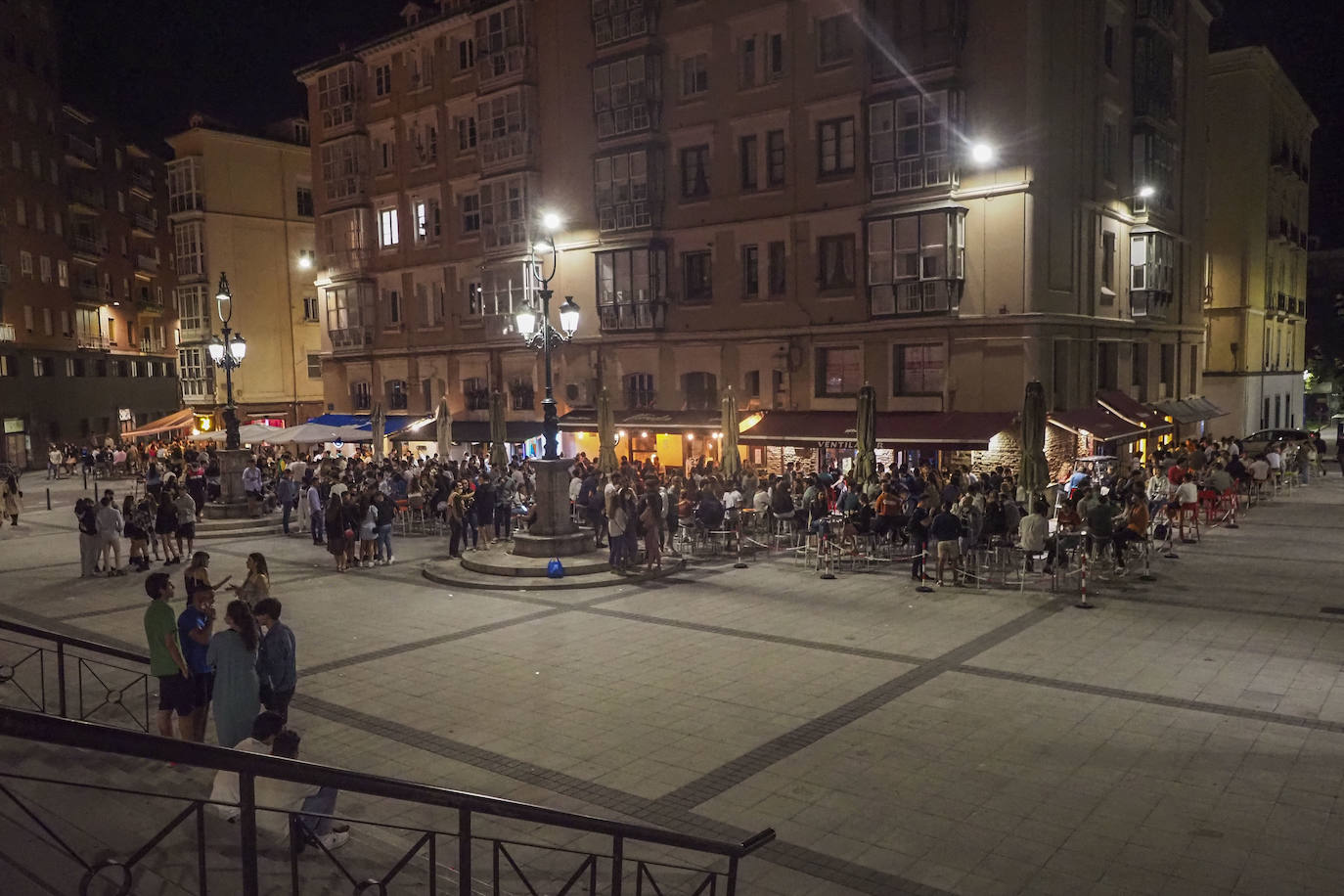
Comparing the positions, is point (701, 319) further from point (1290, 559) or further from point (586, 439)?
point (1290, 559)

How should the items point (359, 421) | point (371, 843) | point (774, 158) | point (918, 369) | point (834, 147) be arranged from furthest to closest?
point (359, 421)
point (774, 158)
point (834, 147)
point (918, 369)
point (371, 843)

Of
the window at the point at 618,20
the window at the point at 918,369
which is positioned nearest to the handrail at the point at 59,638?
the window at the point at 918,369

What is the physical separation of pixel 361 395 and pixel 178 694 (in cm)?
3800

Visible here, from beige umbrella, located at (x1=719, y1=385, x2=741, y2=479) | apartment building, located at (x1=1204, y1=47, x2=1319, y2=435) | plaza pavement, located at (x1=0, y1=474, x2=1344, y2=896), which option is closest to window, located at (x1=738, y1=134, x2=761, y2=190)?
beige umbrella, located at (x1=719, y1=385, x2=741, y2=479)

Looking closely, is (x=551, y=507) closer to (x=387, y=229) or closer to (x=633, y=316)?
(x=633, y=316)

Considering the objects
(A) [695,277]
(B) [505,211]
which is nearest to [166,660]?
(A) [695,277]

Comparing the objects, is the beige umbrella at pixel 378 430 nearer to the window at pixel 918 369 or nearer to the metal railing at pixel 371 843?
the window at pixel 918 369

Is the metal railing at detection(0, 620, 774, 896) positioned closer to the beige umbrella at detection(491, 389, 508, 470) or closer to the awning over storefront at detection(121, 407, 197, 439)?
the beige umbrella at detection(491, 389, 508, 470)

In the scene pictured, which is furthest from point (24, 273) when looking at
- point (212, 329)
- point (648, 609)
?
point (648, 609)

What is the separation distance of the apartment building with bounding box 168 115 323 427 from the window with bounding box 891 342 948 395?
35.3 m

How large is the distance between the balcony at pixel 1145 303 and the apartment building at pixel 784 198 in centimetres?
14

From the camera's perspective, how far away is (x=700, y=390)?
33.6 metres

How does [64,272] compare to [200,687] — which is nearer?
[200,687]

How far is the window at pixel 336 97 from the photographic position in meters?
43.8
